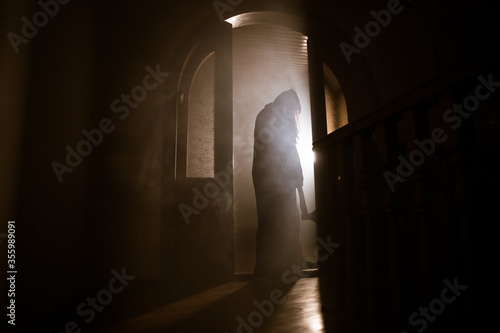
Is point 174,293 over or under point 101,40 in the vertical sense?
under

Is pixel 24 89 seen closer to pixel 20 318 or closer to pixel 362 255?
pixel 20 318

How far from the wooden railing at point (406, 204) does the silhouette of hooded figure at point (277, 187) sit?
1515 millimetres

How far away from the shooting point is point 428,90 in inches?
47.8

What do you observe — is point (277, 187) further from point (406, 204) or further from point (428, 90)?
point (428, 90)

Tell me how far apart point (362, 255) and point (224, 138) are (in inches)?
87.1

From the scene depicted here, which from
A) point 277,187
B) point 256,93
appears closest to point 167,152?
point 277,187

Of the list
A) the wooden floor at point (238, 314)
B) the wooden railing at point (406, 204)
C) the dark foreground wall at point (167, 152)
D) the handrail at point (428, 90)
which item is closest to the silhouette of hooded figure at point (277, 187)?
the dark foreground wall at point (167, 152)

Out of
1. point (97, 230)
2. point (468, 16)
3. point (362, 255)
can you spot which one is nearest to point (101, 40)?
point (97, 230)

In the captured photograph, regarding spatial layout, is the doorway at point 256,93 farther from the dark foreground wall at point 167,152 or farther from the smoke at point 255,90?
the dark foreground wall at point 167,152

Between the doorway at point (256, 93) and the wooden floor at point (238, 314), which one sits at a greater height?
the doorway at point (256, 93)

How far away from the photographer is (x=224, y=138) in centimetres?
359

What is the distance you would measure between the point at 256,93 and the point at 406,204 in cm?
768

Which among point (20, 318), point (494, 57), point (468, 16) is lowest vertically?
point (20, 318)

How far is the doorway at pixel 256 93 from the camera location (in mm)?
7379
